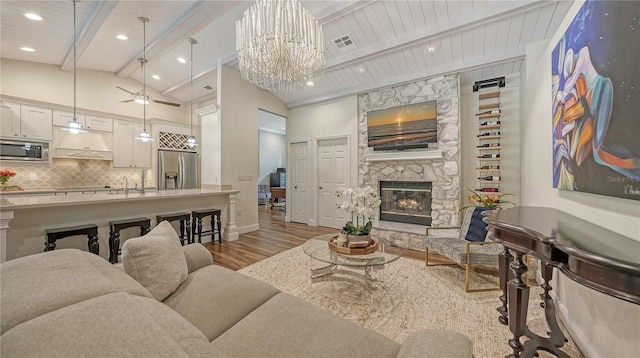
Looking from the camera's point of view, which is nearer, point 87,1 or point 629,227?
point 629,227

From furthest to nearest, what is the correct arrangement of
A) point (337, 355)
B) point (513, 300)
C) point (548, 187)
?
point (548, 187) < point (513, 300) < point (337, 355)

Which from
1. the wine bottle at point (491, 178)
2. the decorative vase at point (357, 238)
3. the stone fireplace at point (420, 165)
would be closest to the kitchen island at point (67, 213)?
the decorative vase at point (357, 238)

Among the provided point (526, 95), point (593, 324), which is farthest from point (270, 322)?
point (526, 95)

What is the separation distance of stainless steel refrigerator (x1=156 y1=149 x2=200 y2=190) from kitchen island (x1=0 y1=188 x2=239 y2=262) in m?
2.40

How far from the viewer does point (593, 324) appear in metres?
1.60

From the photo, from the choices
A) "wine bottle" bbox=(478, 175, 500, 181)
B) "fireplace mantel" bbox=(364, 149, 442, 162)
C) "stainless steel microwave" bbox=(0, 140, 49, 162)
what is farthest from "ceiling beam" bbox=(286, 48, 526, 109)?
"stainless steel microwave" bbox=(0, 140, 49, 162)

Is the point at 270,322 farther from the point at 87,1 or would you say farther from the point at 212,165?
the point at 87,1

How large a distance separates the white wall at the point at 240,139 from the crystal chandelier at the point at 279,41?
2.13 metres

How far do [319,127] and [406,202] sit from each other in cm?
265

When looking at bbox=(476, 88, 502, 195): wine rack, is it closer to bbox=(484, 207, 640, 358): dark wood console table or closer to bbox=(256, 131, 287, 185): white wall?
bbox=(484, 207, 640, 358): dark wood console table

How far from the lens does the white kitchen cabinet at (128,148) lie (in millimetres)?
5656

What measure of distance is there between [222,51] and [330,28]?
6.91ft

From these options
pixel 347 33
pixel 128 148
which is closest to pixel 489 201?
pixel 347 33

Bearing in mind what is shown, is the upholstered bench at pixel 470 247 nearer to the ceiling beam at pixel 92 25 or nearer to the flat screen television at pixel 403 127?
the flat screen television at pixel 403 127
